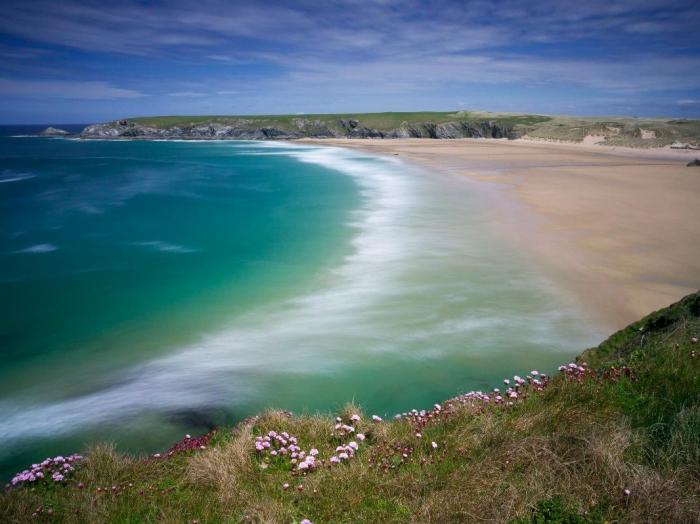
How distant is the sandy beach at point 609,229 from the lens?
39.9ft

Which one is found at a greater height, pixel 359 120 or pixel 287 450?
pixel 359 120

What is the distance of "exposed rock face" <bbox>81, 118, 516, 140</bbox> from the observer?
119188 millimetres

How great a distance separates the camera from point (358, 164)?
53125mm

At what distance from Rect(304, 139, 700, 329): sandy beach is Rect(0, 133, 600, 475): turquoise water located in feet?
3.58

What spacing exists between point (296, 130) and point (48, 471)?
12894 centimetres

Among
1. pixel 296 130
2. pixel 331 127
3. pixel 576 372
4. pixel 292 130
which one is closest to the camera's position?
pixel 576 372

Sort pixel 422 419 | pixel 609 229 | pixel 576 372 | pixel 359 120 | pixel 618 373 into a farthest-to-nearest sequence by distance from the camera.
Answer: pixel 359 120
pixel 609 229
pixel 576 372
pixel 422 419
pixel 618 373

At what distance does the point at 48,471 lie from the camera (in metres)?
5.04

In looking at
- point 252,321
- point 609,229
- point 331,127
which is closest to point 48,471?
point 252,321

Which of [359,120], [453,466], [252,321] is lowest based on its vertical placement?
[252,321]

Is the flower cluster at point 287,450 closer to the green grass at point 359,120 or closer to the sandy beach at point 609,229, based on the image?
the sandy beach at point 609,229

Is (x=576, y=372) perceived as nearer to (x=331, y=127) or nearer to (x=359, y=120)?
(x=331, y=127)

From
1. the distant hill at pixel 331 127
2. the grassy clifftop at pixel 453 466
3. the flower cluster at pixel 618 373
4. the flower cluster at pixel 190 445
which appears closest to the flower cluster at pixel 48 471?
the grassy clifftop at pixel 453 466

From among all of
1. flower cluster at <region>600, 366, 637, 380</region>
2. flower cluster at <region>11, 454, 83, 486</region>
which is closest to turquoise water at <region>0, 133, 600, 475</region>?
flower cluster at <region>11, 454, 83, 486</region>
